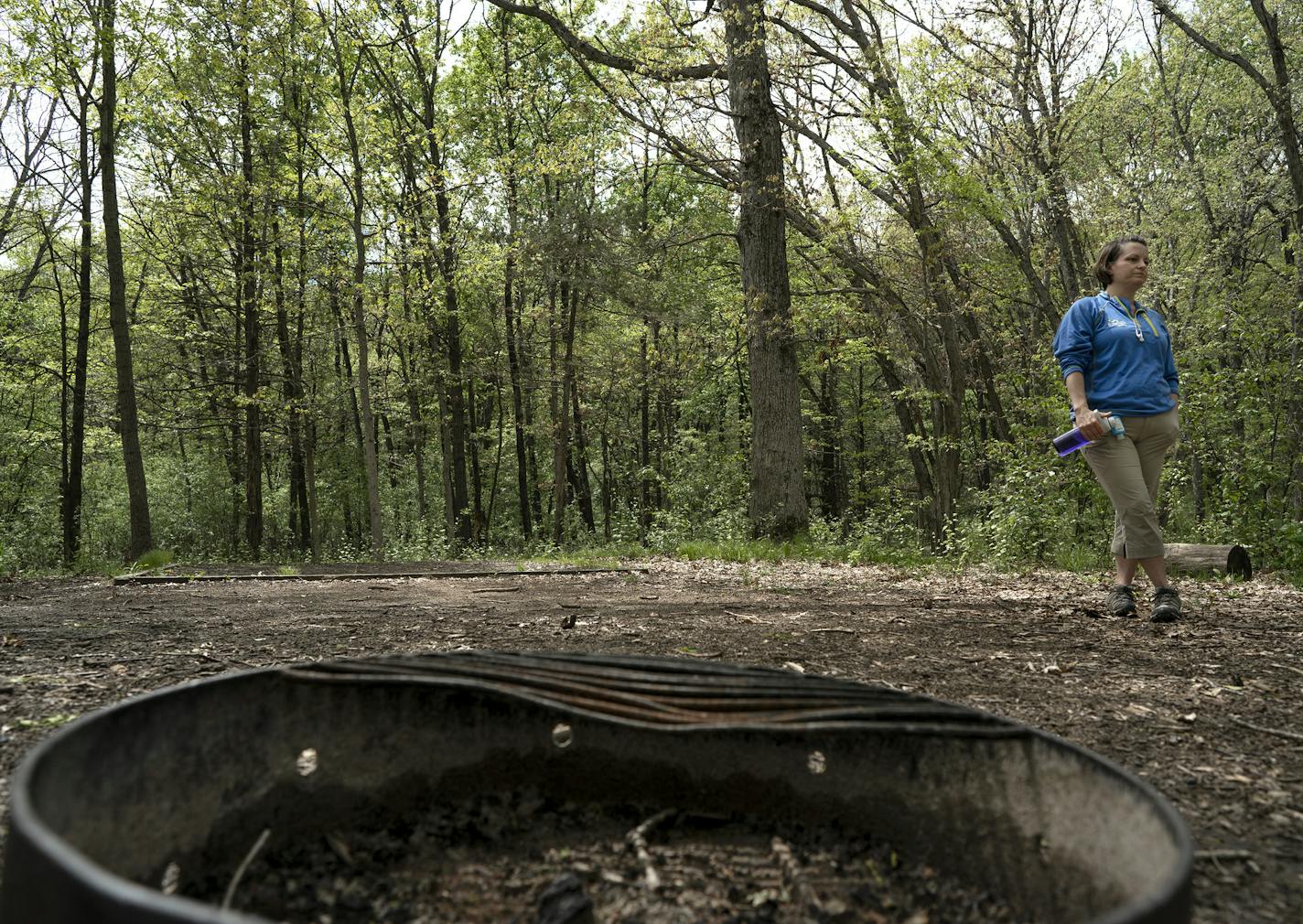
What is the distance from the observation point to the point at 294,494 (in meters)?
19.6

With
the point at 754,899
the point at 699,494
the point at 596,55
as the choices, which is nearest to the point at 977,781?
the point at 754,899

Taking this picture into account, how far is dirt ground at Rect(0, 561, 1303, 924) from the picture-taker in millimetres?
1675

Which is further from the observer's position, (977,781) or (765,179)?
(765,179)

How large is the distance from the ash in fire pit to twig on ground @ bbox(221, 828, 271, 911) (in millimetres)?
15

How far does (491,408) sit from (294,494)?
22.7 ft

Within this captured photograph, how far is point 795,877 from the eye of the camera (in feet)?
4.06

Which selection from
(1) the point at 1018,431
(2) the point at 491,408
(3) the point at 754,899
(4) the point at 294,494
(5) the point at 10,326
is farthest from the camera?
(2) the point at 491,408

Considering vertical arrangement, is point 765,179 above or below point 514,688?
above

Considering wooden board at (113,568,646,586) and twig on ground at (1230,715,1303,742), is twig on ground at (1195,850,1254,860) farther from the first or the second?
wooden board at (113,568,646,586)

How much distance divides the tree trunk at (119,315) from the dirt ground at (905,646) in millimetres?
4288

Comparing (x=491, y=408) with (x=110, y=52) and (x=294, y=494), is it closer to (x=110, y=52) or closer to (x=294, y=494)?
(x=294, y=494)

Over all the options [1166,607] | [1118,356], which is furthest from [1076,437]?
[1166,607]

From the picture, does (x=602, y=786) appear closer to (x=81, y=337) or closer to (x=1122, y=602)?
(x=1122, y=602)

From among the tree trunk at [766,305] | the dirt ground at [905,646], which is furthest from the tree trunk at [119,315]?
the tree trunk at [766,305]
